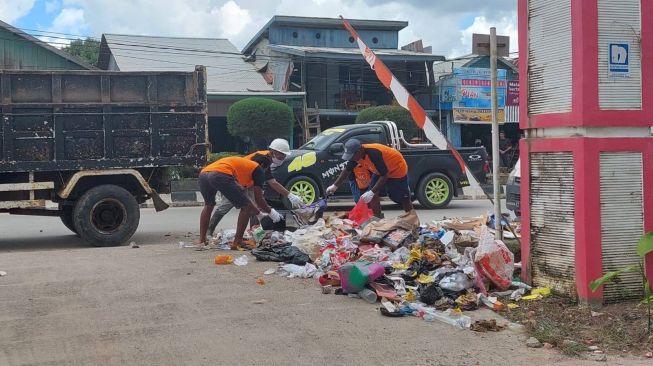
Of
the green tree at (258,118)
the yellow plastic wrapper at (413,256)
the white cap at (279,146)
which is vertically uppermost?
the green tree at (258,118)

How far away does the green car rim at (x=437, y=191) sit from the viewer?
48.5 ft

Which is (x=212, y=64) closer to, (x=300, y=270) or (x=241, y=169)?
(x=241, y=169)

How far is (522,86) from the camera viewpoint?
610cm

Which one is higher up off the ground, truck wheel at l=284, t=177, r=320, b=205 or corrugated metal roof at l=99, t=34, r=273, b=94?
corrugated metal roof at l=99, t=34, r=273, b=94

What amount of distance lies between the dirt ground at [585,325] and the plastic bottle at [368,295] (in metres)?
1.12

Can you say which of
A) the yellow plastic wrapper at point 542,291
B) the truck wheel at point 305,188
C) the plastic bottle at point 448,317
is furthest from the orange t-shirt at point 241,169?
the truck wheel at point 305,188

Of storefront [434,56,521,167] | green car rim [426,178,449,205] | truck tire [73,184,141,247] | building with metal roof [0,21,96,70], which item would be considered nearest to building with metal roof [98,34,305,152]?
building with metal roof [0,21,96,70]

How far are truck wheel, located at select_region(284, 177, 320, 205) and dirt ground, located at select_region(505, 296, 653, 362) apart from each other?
795 centimetres

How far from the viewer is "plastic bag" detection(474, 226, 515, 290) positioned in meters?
6.04

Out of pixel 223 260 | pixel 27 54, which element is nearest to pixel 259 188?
pixel 223 260

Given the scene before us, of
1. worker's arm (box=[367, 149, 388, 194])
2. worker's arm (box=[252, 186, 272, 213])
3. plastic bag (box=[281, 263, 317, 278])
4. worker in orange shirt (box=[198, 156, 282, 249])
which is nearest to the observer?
plastic bag (box=[281, 263, 317, 278])

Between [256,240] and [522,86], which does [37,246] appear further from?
[522,86]

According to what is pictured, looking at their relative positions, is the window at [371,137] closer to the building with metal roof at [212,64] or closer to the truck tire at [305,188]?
the truck tire at [305,188]

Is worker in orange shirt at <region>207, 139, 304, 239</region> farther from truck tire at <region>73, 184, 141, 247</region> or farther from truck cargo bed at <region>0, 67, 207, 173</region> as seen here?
truck tire at <region>73, 184, 141, 247</region>
